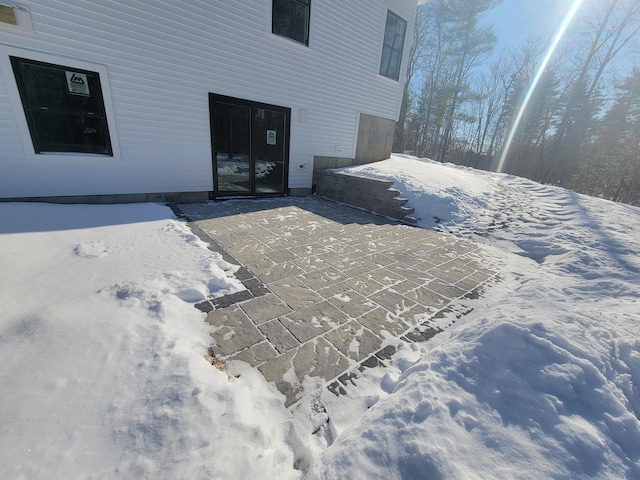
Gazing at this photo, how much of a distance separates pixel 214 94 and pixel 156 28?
1.32m

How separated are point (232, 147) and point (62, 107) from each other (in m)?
2.94

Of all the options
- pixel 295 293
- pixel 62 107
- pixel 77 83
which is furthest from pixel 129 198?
pixel 295 293

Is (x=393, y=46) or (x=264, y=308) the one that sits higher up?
(x=393, y=46)

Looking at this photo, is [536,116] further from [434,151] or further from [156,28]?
[156,28]

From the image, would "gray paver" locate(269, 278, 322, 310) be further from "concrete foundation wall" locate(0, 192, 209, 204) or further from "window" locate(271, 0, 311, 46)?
"window" locate(271, 0, 311, 46)

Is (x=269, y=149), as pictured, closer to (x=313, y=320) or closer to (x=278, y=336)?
(x=313, y=320)

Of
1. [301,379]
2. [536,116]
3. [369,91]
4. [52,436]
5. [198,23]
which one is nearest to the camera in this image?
[52,436]

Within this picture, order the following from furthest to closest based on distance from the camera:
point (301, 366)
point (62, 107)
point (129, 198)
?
point (129, 198) < point (62, 107) < point (301, 366)

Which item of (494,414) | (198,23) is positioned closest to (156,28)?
(198,23)

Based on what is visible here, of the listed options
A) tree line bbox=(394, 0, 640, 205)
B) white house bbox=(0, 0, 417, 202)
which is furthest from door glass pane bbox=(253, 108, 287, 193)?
tree line bbox=(394, 0, 640, 205)

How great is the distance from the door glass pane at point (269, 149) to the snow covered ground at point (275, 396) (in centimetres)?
461

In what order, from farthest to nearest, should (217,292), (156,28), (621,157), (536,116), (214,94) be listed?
(536,116) < (621,157) < (214,94) < (156,28) < (217,292)

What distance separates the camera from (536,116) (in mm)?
19000

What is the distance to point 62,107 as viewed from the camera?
14.6 feet
